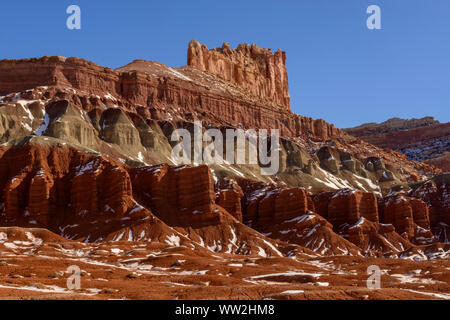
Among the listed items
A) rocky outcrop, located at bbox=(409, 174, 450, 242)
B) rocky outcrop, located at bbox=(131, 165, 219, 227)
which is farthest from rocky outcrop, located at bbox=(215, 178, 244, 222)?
rocky outcrop, located at bbox=(409, 174, 450, 242)

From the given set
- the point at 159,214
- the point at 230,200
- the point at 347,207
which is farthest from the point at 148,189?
the point at 347,207

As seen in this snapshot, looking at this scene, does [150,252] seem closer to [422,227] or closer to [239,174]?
[239,174]

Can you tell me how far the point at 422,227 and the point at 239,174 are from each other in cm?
5120

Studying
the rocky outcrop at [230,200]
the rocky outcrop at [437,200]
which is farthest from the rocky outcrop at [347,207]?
the rocky outcrop at [230,200]

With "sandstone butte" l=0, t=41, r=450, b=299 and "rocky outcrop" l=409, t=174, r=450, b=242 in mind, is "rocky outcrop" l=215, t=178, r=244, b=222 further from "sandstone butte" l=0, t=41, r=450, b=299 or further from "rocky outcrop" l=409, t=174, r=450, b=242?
"rocky outcrop" l=409, t=174, r=450, b=242

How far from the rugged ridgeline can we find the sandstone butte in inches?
13.6

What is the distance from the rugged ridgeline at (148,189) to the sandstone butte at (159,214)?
35 cm

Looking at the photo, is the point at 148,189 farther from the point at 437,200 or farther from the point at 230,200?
the point at 437,200

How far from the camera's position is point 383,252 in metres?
134

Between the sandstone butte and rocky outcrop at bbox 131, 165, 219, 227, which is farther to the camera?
rocky outcrop at bbox 131, 165, 219, 227

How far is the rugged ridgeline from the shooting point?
116188 millimetres

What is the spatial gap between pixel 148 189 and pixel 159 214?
8.31 meters
